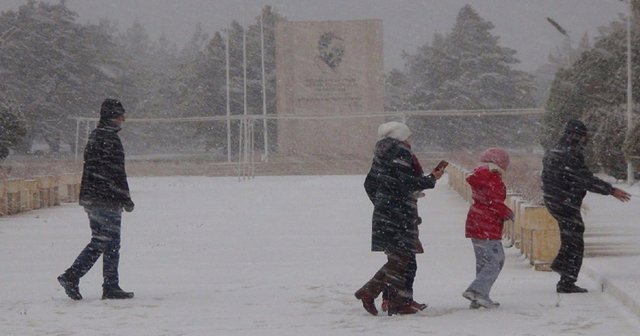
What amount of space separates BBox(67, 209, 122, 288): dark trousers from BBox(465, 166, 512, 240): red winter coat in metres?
3.30

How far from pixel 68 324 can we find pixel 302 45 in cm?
5469

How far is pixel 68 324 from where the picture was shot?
1082 centimetres

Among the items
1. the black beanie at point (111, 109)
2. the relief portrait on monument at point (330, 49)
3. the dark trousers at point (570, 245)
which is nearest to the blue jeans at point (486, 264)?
the dark trousers at point (570, 245)

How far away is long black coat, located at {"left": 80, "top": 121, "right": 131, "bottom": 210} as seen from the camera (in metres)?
12.2

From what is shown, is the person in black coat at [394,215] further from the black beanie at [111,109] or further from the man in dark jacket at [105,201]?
the black beanie at [111,109]

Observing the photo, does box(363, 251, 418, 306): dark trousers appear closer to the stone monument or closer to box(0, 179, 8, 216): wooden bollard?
box(0, 179, 8, 216): wooden bollard

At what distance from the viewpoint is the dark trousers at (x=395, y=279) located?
36.1ft

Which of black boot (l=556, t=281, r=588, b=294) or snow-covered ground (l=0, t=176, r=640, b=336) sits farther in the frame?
black boot (l=556, t=281, r=588, b=294)

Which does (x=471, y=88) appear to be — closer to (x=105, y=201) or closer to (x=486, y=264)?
(x=105, y=201)

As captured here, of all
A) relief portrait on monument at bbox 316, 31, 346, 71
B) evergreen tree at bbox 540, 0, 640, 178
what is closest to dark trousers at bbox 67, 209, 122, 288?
evergreen tree at bbox 540, 0, 640, 178

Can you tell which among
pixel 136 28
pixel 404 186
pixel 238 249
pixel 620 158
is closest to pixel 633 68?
pixel 620 158

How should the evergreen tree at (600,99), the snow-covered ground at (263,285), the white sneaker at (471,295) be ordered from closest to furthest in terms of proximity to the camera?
the snow-covered ground at (263,285), the white sneaker at (471,295), the evergreen tree at (600,99)

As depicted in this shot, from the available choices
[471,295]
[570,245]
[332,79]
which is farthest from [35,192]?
[332,79]

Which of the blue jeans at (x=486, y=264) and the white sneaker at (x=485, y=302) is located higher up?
the blue jeans at (x=486, y=264)
